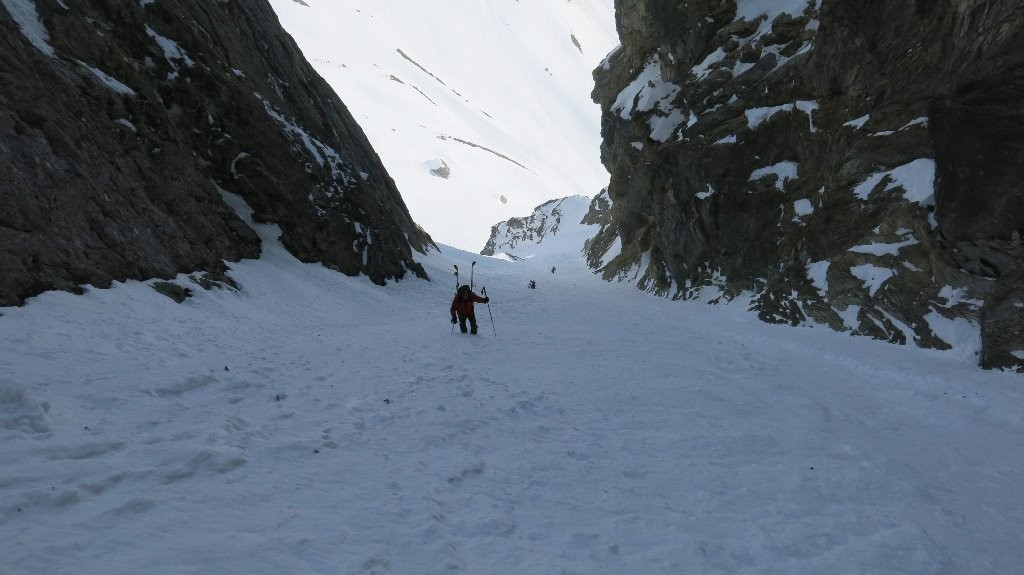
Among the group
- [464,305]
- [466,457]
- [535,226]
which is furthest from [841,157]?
[535,226]

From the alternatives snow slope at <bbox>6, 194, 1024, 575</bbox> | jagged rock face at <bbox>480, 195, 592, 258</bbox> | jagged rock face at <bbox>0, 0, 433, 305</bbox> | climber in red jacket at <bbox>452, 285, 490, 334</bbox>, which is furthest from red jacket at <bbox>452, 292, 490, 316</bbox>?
jagged rock face at <bbox>480, 195, 592, 258</bbox>

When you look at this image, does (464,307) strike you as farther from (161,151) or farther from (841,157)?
→ (841,157)

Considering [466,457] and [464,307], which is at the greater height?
[464,307]

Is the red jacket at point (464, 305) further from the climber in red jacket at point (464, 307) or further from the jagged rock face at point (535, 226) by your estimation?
the jagged rock face at point (535, 226)

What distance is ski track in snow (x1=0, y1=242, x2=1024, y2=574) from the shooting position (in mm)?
3430

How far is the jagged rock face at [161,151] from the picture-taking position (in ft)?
29.1

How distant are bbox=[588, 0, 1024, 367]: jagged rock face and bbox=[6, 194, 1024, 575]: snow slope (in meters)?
2.66

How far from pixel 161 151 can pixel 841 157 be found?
66.6ft

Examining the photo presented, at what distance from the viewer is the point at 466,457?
16.8ft

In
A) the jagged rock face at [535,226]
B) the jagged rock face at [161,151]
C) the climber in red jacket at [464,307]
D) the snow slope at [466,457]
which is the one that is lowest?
the snow slope at [466,457]

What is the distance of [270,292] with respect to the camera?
14.3 meters

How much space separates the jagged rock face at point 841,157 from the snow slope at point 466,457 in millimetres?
2661

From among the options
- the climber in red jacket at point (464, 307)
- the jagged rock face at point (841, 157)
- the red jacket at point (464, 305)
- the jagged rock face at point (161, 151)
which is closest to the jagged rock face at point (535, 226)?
the jagged rock face at point (841, 157)

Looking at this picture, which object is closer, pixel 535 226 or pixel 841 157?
pixel 841 157
